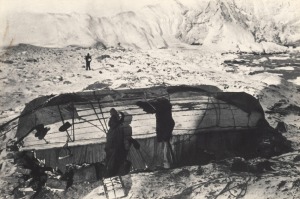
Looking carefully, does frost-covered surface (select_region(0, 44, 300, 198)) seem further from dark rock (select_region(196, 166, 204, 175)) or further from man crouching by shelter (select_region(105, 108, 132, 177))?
man crouching by shelter (select_region(105, 108, 132, 177))

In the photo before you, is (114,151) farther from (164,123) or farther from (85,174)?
(164,123)

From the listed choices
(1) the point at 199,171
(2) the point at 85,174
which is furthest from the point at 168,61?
(2) the point at 85,174

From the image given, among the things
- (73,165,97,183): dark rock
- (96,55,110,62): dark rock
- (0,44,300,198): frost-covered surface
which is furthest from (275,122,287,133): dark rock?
(96,55,110,62): dark rock

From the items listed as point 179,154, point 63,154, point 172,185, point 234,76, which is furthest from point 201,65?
point 63,154

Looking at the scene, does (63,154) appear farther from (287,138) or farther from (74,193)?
(287,138)

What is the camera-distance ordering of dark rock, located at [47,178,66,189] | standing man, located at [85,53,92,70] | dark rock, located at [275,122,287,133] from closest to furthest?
dark rock, located at [47,178,66,189]
dark rock, located at [275,122,287,133]
standing man, located at [85,53,92,70]

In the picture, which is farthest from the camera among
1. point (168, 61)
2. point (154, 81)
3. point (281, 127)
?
point (168, 61)

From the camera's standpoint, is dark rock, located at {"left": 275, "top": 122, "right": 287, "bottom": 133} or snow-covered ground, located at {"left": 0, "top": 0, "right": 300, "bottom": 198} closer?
snow-covered ground, located at {"left": 0, "top": 0, "right": 300, "bottom": 198}
